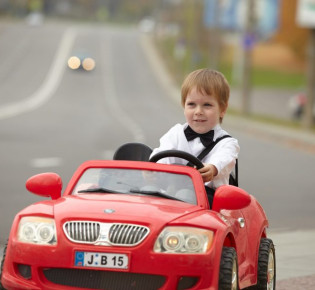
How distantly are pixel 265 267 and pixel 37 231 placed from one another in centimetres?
174

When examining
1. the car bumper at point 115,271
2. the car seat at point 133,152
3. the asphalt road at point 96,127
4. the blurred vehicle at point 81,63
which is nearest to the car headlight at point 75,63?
the blurred vehicle at point 81,63

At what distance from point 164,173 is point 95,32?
136 metres

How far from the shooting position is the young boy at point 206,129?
705 centimetres

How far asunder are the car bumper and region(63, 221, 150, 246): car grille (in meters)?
0.05

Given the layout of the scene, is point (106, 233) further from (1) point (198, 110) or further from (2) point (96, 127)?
(2) point (96, 127)

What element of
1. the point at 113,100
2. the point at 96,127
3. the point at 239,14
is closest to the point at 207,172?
the point at 96,127

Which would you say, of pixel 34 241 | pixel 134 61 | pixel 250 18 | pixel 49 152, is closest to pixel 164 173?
pixel 34 241

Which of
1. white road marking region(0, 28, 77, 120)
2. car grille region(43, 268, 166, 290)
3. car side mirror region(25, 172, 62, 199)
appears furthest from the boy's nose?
white road marking region(0, 28, 77, 120)

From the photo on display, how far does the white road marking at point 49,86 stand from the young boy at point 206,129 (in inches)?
1341

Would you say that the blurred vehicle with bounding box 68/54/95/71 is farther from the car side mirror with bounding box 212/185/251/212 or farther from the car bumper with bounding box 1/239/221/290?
the car bumper with bounding box 1/239/221/290

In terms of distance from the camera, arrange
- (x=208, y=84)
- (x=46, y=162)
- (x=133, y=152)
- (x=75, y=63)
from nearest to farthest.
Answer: (x=208, y=84) < (x=133, y=152) < (x=46, y=162) < (x=75, y=63)

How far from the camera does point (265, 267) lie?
7.09 m

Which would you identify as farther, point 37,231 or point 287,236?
point 287,236

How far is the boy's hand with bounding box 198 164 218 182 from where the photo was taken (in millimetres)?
6836
